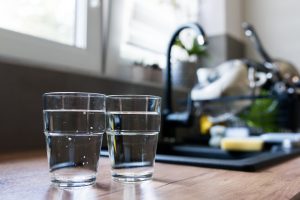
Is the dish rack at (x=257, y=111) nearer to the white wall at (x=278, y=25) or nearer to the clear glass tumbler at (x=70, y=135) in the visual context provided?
the white wall at (x=278, y=25)

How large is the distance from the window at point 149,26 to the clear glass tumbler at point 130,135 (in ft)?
2.82

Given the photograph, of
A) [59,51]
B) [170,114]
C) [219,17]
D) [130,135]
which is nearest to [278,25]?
[219,17]

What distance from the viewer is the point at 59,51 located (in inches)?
39.0

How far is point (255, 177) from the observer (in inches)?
19.7

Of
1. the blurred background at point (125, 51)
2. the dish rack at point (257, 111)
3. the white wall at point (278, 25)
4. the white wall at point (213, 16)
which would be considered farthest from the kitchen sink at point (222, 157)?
the white wall at point (278, 25)

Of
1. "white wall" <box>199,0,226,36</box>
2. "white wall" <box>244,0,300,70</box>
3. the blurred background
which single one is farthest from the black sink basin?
"white wall" <box>244,0,300,70</box>

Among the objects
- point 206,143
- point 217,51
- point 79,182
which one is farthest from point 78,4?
point 217,51

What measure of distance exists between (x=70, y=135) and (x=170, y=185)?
0.15 meters

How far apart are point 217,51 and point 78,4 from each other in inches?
38.2

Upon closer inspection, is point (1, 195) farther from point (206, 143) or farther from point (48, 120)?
point (206, 143)

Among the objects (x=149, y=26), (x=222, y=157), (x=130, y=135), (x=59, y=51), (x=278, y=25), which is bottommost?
(x=222, y=157)

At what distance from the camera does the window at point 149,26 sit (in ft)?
4.38

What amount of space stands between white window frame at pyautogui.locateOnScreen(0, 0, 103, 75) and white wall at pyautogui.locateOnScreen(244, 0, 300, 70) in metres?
1.18

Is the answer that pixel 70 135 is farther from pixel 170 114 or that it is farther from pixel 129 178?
pixel 170 114
